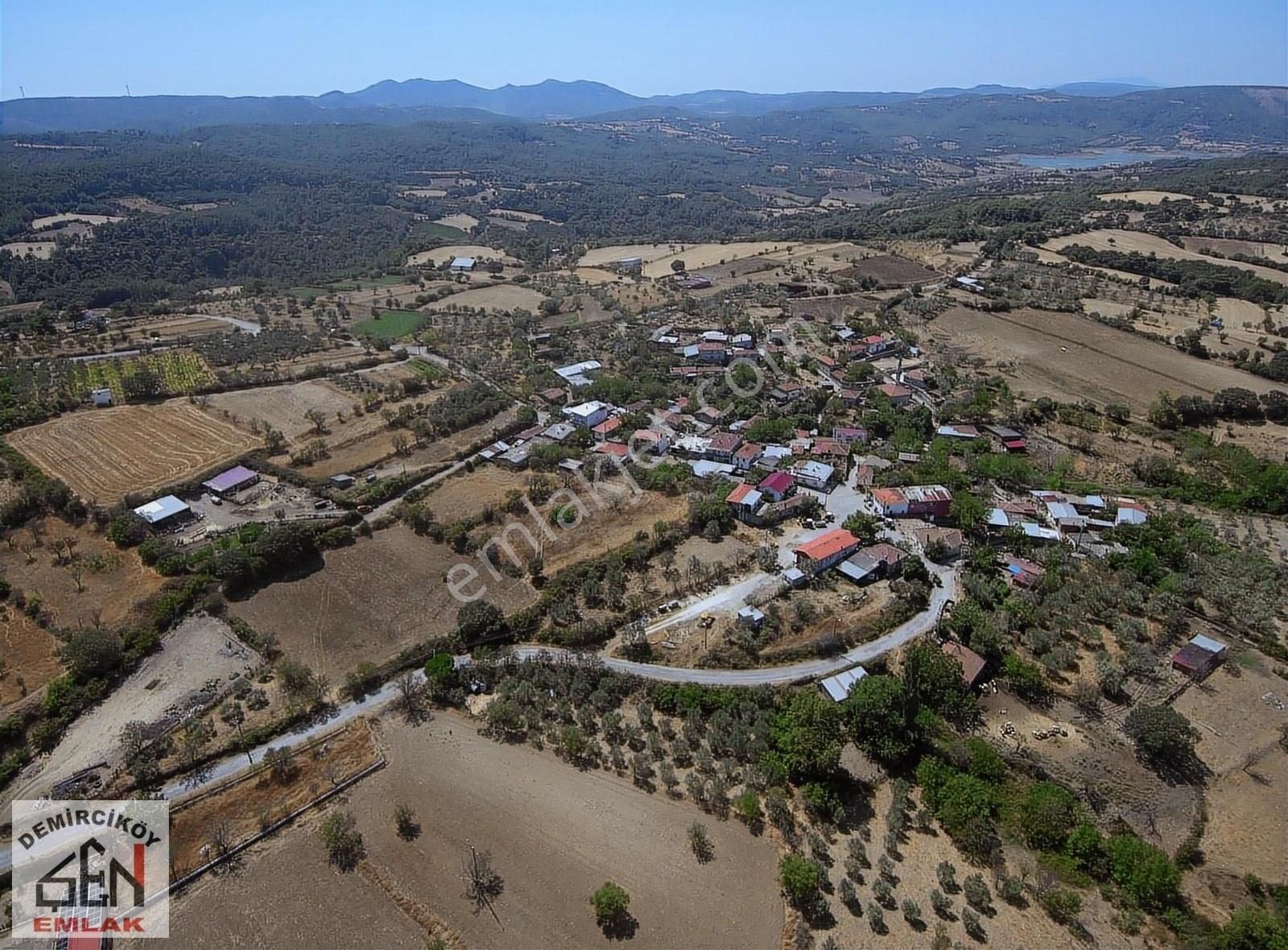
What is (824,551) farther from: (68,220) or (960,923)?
(68,220)

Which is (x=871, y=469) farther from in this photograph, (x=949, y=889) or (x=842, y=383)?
(x=949, y=889)

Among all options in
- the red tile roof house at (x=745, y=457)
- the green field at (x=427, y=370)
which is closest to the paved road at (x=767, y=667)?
the red tile roof house at (x=745, y=457)

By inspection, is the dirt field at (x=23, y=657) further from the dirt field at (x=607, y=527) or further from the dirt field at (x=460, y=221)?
the dirt field at (x=460, y=221)

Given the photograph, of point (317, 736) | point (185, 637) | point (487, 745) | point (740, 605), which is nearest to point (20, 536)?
point (185, 637)

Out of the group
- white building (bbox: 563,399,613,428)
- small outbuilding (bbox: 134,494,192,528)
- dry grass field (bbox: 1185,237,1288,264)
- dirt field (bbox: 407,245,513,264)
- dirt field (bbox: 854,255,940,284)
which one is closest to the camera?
small outbuilding (bbox: 134,494,192,528)

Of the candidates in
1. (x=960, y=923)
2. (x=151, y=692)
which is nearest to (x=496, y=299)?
(x=151, y=692)

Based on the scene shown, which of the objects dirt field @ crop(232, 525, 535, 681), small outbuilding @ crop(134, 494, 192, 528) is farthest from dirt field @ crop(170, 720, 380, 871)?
small outbuilding @ crop(134, 494, 192, 528)

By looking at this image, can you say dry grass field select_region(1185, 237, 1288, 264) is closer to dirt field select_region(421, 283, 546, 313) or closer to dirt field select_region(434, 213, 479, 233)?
→ dirt field select_region(421, 283, 546, 313)
